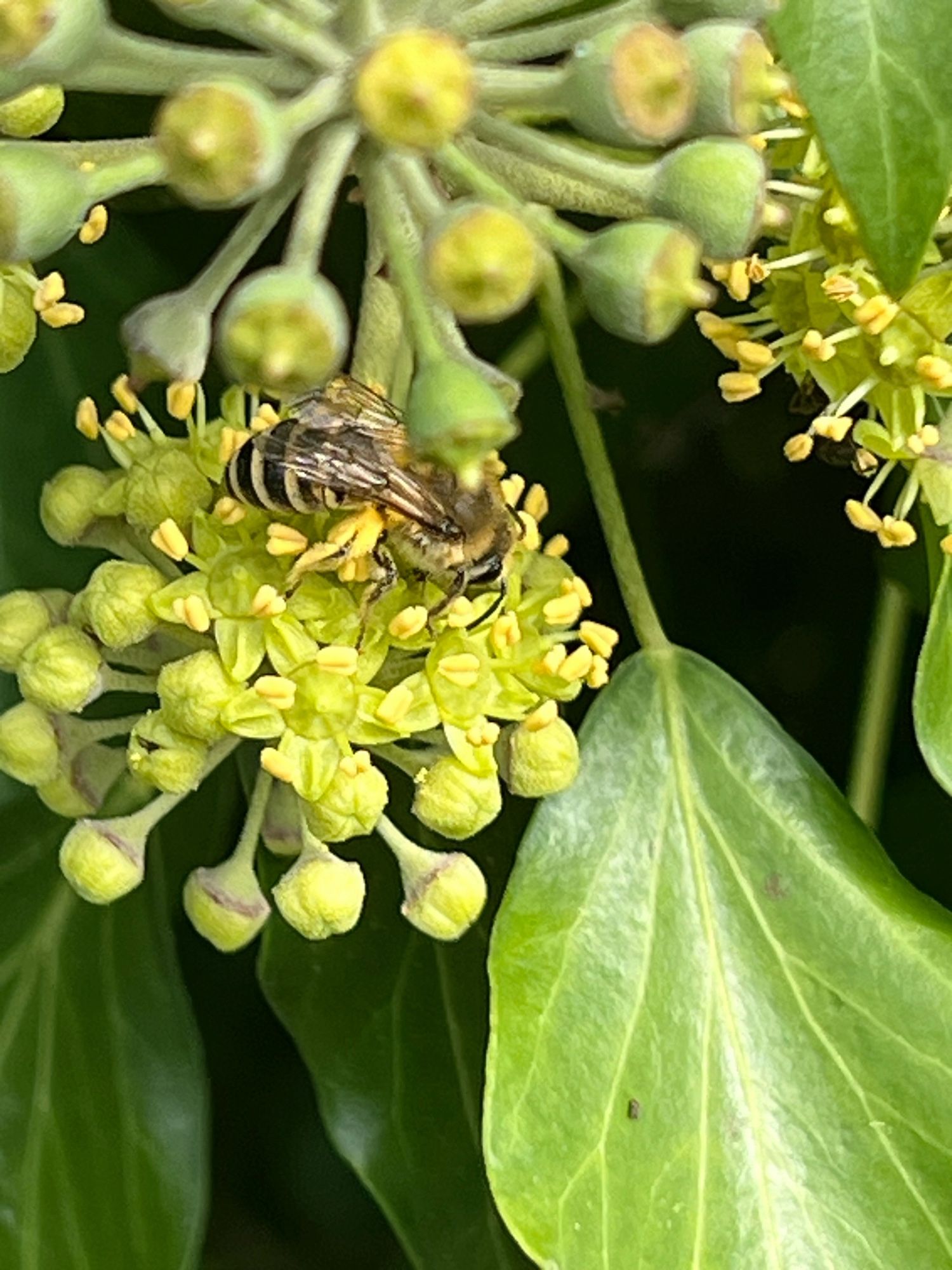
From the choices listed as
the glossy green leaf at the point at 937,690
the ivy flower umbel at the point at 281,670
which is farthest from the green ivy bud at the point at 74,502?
the glossy green leaf at the point at 937,690

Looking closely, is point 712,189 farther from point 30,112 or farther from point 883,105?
point 30,112

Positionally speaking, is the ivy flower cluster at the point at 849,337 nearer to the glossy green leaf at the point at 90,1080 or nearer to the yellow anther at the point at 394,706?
the yellow anther at the point at 394,706

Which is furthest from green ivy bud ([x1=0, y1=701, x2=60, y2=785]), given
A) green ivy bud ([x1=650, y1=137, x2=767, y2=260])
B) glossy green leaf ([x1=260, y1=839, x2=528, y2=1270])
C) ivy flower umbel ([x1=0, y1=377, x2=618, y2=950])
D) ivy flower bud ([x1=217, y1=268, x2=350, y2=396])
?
green ivy bud ([x1=650, y1=137, x2=767, y2=260])

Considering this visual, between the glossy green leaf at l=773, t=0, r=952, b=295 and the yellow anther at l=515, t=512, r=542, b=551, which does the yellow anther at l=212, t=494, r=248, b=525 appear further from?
the glossy green leaf at l=773, t=0, r=952, b=295

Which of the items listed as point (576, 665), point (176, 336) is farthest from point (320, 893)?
point (176, 336)

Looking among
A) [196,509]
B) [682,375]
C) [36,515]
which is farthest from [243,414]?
[682,375]

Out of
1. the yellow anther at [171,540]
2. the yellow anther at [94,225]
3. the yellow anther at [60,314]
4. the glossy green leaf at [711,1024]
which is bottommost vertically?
the glossy green leaf at [711,1024]
